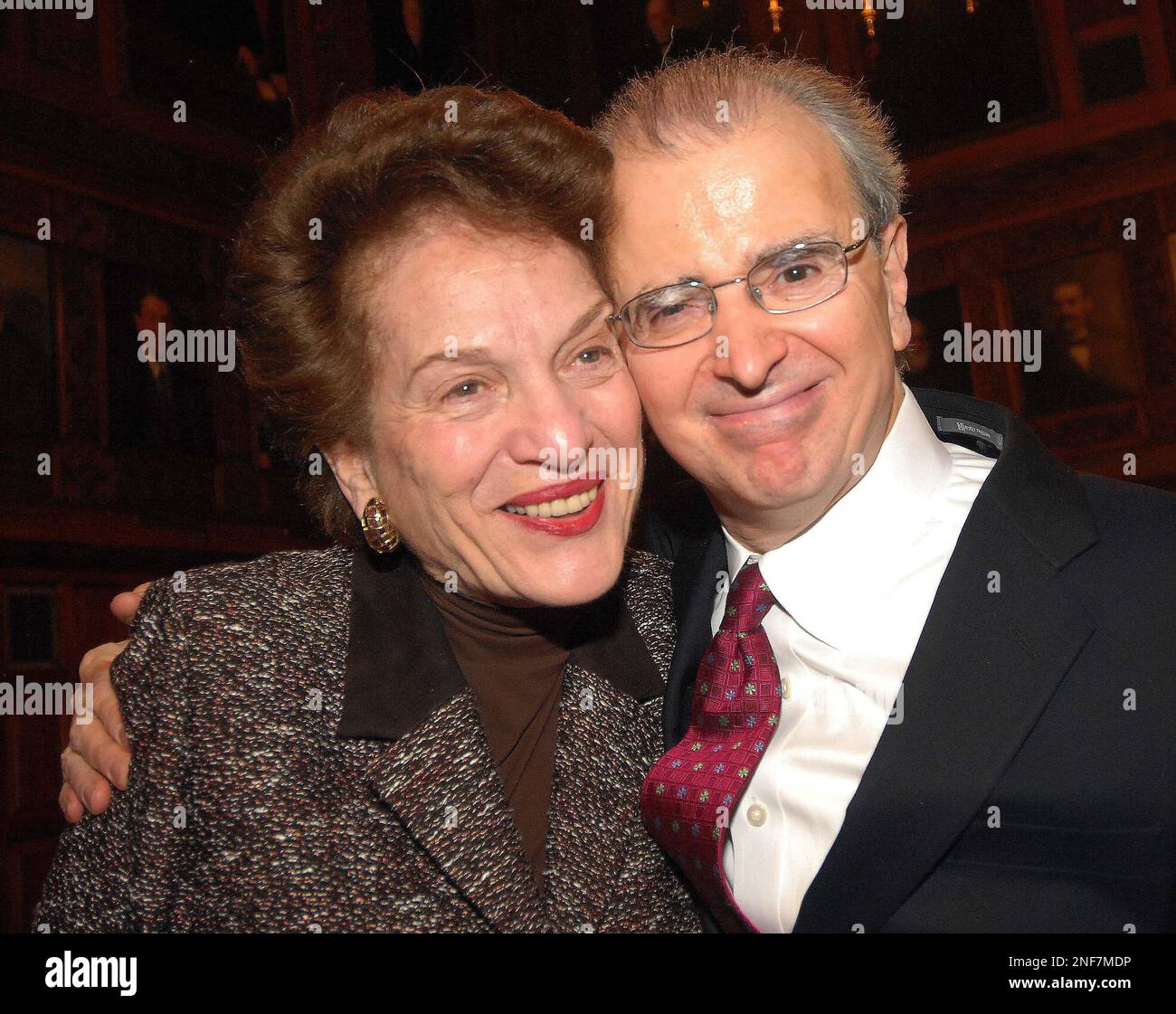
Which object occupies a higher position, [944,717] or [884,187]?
[884,187]

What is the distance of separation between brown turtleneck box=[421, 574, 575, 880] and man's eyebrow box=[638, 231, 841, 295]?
791 mm

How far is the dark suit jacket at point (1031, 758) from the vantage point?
1.55 m

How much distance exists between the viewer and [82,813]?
202cm

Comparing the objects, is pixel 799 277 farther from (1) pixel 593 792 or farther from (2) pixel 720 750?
(1) pixel 593 792

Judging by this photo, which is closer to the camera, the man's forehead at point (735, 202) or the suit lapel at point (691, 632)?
the man's forehead at point (735, 202)

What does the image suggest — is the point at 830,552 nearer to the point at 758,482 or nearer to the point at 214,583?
the point at 758,482

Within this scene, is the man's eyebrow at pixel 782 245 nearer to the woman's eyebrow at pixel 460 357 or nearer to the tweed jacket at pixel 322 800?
the woman's eyebrow at pixel 460 357

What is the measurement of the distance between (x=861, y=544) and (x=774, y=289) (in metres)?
0.50

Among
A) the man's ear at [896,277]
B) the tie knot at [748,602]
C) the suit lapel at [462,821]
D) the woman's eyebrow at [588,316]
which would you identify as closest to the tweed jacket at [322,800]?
the suit lapel at [462,821]

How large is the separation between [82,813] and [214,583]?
50 centimetres

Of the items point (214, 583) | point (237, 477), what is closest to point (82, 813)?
point (214, 583)

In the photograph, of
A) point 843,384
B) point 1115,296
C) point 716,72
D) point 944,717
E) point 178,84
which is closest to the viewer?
point 944,717

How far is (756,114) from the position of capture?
1.99 metres

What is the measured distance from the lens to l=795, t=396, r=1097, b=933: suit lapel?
1.59 meters
